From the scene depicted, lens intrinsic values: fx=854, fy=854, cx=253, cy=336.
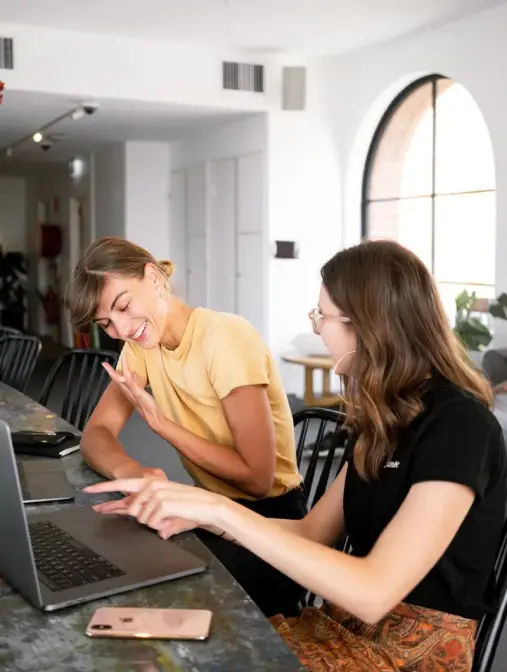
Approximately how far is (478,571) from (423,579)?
98 mm

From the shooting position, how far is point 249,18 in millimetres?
5953

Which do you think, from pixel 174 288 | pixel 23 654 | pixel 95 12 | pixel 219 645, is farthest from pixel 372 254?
pixel 95 12

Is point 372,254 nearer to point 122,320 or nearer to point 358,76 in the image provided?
point 122,320

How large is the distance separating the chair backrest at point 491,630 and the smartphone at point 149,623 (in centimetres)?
51

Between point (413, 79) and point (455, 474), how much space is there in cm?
590

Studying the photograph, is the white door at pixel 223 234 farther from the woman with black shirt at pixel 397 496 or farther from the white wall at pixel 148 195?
the woman with black shirt at pixel 397 496

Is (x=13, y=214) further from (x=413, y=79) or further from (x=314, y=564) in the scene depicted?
(x=314, y=564)

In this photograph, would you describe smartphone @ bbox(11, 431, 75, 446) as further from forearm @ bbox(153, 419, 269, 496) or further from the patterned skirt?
the patterned skirt

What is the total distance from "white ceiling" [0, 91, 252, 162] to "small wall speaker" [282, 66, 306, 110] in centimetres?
49

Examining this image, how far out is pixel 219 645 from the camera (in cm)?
115

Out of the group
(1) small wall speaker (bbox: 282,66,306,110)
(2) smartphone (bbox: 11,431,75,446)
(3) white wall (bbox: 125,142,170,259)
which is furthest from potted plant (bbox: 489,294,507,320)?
(3) white wall (bbox: 125,142,170,259)

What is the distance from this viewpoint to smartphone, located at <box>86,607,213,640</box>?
116 centimetres

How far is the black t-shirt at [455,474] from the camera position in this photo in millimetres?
Result: 1346

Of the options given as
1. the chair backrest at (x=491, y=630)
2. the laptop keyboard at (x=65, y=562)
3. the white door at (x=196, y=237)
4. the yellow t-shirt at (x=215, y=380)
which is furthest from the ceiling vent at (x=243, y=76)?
the chair backrest at (x=491, y=630)
